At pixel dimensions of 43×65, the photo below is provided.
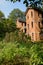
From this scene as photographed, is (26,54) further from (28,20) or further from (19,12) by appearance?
(19,12)

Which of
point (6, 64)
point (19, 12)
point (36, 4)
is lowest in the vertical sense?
point (19, 12)

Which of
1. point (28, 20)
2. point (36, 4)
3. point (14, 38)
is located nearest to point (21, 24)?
point (28, 20)

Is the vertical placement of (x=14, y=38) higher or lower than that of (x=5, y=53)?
lower

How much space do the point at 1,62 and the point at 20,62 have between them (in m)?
1.29

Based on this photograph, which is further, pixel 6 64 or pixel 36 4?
pixel 6 64

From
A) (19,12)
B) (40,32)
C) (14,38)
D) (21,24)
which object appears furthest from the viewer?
(19,12)

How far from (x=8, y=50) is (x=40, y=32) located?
38046 mm

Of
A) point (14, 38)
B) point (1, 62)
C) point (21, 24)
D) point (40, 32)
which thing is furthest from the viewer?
point (21, 24)

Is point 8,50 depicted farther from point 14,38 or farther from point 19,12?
point 19,12

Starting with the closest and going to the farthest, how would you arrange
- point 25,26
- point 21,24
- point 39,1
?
point 39,1 → point 25,26 → point 21,24

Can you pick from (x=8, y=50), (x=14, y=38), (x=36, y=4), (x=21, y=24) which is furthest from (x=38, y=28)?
(x=36, y=4)

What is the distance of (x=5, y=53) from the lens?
16.3 metres

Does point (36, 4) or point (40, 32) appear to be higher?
point (36, 4)

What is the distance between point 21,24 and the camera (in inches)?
2542
